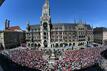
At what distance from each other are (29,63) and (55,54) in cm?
718

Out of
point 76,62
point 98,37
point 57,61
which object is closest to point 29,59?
point 57,61

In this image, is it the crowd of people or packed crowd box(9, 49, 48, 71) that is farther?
packed crowd box(9, 49, 48, 71)

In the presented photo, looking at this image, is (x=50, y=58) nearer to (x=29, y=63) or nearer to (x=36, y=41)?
(x=29, y=63)

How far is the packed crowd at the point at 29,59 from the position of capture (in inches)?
581

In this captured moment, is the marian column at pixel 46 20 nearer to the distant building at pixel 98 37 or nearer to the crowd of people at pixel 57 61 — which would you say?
the crowd of people at pixel 57 61

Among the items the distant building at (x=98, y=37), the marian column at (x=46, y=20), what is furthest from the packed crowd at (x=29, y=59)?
the distant building at (x=98, y=37)

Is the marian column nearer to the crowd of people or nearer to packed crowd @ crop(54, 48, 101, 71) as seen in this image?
the crowd of people

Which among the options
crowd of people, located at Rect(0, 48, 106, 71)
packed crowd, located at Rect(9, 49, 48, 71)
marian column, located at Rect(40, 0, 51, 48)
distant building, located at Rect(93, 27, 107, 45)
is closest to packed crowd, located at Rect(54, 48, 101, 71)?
crowd of people, located at Rect(0, 48, 106, 71)

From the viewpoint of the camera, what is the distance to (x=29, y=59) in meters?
17.0

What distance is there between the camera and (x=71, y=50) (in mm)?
26219

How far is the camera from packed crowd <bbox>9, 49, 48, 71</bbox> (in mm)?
14766

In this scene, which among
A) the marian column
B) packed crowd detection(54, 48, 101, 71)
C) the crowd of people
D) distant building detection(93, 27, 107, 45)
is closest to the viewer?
packed crowd detection(54, 48, 101, 71)

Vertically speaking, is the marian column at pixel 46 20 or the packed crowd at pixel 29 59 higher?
the marian column at pixel 46 20

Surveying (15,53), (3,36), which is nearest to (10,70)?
(15,53)
